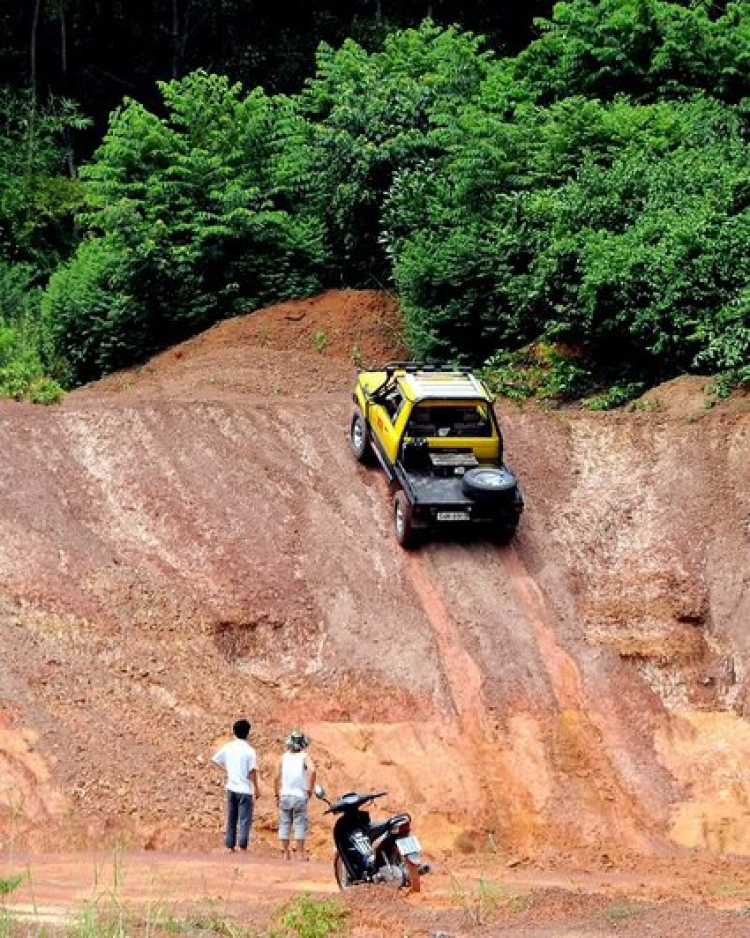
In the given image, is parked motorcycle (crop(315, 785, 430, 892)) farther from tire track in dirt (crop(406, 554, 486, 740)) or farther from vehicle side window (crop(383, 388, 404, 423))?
vehicle side window (crop(383, 388, 404, 423))

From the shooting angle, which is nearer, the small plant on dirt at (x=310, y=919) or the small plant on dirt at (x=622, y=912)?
the small plant on dirt at (x=310, y=919)

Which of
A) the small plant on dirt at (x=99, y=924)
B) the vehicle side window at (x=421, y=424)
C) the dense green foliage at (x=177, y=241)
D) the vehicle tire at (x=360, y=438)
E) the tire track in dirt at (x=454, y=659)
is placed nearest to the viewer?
the small plant on dirt at (x=99, y=924)

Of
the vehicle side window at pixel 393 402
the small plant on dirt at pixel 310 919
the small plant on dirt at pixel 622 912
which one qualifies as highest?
the vehicle side window at pixel 393 402

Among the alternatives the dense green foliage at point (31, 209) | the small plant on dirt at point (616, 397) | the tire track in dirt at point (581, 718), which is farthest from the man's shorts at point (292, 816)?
the dense green foliage at point (31, 209)

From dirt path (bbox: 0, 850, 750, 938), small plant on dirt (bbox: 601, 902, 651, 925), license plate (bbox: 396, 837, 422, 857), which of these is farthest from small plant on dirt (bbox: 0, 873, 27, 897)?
small plant on dirt (bbox: 601, 902, 651, 925)

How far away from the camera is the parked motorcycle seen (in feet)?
39.2

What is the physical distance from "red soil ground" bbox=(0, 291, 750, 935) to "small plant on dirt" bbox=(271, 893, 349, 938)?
182 mm

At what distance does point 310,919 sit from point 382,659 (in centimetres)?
643

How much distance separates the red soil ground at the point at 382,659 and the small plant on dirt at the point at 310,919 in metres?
0.18

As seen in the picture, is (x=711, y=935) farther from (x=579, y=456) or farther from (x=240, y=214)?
(x=240, y=214)

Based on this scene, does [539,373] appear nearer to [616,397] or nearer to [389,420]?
[616,397]

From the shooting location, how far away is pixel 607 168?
26297 mm

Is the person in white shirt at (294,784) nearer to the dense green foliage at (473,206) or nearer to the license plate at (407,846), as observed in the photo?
the license plate at (407,846)

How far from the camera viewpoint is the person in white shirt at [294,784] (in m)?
13.8
